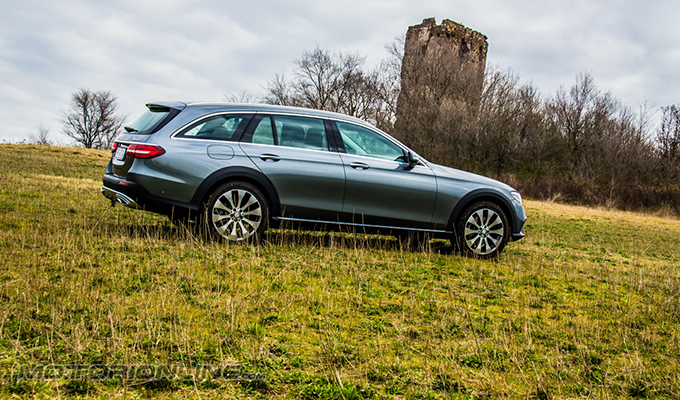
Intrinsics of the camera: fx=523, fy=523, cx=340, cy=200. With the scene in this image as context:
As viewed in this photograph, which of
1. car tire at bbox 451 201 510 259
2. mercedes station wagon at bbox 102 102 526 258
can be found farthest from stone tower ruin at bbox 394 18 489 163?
mercedes station wagon at bbox 102 102 526 258

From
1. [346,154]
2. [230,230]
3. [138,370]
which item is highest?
[346,154]

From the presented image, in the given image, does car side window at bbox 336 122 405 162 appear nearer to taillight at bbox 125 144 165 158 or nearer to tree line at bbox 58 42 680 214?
taillight at bbox 125 144 165 158

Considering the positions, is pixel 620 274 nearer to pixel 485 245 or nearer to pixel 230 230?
pixel 485 245

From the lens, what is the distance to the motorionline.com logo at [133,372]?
8.13ft

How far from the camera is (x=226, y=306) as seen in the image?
3.69m

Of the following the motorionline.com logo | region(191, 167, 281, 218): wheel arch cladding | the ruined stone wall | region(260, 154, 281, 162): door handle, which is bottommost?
the motorionline.com logo

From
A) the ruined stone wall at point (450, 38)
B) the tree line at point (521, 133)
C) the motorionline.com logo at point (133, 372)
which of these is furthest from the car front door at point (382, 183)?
the ruined stone wall at point (450, 38)

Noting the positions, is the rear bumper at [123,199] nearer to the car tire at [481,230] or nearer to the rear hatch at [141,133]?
the rear hatch at [141,133]

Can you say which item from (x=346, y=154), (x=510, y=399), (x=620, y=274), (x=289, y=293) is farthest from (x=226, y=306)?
(x=620, y=274)

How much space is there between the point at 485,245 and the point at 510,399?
4.72 metres

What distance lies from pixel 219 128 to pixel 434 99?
3789 cm

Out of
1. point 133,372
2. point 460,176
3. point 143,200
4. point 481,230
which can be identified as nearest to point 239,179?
point 143,200

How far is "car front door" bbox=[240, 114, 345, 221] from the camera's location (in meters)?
6.41

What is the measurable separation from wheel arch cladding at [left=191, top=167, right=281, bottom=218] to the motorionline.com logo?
364 centimetres
